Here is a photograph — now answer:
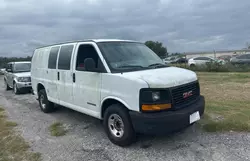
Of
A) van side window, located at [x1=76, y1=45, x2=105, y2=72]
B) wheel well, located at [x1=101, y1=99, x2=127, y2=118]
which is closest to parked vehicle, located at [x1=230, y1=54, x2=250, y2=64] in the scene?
van side window, located at [x1=76, y1=45, x2=105, y2=72]

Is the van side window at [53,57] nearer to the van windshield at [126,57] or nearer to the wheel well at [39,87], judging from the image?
the wheel well at [39,87]

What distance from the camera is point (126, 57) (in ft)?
15.3

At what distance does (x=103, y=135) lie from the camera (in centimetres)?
494

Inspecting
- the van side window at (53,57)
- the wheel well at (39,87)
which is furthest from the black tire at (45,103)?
the van side window at (53,57)

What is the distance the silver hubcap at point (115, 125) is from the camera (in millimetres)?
4230

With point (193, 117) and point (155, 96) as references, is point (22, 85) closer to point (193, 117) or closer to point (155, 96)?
point (155, 96)

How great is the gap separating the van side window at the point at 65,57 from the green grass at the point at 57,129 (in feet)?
4.82

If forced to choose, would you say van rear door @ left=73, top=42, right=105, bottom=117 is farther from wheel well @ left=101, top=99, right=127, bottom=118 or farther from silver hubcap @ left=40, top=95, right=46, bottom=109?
silver hubcap @ left=40, top=95, right=46, bottom=109

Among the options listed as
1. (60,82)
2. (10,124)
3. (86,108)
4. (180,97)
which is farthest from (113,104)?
(10,124)

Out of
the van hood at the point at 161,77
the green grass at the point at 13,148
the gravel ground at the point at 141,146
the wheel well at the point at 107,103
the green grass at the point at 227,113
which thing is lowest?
the green grass at the point at 13,148

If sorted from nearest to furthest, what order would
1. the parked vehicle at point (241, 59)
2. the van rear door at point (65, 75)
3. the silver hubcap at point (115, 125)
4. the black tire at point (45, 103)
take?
1. the silver hubcap at point (115, 125)
2. the van rear door at point (65, 75)
3. the black tire at point (45, 103)
4. the parked vehicle at point (241, 59)

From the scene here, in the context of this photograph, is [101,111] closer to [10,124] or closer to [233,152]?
[233,152]

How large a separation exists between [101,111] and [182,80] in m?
1.70

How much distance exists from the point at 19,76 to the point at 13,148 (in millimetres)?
8027
